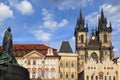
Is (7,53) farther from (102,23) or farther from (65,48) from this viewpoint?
(102,23)

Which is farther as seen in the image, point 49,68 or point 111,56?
point 111,56

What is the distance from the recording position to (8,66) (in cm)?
2995

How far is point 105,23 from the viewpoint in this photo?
363 feet

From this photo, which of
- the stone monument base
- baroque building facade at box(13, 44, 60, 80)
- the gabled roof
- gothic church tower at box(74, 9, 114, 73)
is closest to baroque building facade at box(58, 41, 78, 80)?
the gabled roof

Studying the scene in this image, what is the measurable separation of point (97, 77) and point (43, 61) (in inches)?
614

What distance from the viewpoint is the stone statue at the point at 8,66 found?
96.9ft

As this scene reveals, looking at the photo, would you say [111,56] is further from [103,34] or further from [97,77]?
[97,77]

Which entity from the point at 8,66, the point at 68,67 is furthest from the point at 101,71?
the point at 8,66

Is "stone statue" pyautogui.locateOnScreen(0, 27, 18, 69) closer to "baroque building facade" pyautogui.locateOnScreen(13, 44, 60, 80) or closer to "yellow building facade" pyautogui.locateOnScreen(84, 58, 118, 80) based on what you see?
"baroque building facade" pyautogui.locateOnScreen(13, 44, 60, 80)

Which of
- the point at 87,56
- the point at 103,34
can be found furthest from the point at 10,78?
the point at 103,34

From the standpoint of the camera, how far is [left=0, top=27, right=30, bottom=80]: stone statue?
2953 cm

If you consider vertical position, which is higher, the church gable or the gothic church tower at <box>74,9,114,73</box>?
the gothic church tower at <box>74,9,114,73</box>

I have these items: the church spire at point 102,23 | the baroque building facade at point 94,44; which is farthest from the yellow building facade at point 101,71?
the church spire at point 102,23

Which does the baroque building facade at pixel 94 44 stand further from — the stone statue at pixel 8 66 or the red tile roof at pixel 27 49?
the stone statue at pixel 8 66
